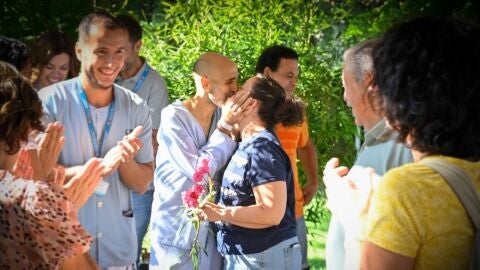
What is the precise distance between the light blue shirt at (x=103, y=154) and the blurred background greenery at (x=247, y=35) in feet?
6.37

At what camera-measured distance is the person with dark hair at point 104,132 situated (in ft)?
13.4

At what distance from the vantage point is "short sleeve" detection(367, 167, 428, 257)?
2.26m

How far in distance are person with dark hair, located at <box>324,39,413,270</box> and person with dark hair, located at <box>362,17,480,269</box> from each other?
1.39ft

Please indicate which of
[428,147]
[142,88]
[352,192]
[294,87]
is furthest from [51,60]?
[428,147]

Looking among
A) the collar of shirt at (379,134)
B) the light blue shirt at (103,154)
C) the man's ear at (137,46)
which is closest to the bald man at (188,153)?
the light blue shirt at (103,154)

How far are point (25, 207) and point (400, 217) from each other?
131 centimetres

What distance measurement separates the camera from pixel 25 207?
112 inches

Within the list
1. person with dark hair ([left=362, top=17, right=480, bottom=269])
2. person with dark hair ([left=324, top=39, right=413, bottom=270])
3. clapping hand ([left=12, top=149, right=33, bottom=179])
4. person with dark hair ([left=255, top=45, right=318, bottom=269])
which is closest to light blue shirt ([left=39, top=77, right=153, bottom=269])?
clapping hand ([left=12, top=149, right=33, bottom=179])

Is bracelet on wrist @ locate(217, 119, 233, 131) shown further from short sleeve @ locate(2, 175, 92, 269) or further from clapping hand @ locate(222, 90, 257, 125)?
short sleeve @ locate(2, 175, 92, 269)

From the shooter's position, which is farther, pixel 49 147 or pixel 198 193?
pixel 198 193

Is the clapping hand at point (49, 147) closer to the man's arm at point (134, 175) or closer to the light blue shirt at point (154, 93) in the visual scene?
the man's arm at point (134, 175)

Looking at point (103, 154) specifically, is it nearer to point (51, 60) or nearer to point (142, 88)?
point (51, 60)

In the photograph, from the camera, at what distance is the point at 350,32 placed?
24.9ft

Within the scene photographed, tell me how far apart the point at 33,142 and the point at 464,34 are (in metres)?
1.85
